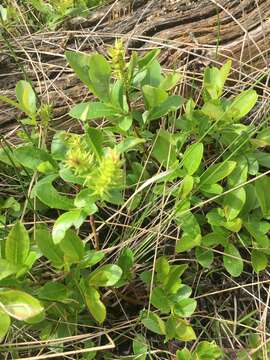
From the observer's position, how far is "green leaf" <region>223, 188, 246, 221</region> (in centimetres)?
134

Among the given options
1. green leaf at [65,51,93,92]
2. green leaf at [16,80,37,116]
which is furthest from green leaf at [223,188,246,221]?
green leaf at [16,80,37,116]

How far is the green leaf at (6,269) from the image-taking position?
1.12m

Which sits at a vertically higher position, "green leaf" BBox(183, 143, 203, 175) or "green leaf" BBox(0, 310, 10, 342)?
"green leaf" BBox(183, 143, 203, 175)

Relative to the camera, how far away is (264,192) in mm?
1380

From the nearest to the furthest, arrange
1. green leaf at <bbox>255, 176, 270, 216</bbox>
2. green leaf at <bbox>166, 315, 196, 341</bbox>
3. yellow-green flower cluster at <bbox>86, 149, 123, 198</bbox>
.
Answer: yellow-green flower cluster at <bbox>86, 149, 123, 198</bbox>, green leaf at <bbox>166, 315, 196, 341</bbox>, green leaf at <bbox>255, 176, 270, 216</bbox>

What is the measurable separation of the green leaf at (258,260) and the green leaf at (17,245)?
55 centimetres

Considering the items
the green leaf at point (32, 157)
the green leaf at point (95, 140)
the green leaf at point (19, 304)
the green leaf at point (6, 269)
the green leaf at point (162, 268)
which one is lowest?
the green leaf at point (162, 268)

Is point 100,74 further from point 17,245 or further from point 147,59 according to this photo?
point 17,245

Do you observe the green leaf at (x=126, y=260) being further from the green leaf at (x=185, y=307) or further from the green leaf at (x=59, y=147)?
the green leaf at (x=59, y=147)

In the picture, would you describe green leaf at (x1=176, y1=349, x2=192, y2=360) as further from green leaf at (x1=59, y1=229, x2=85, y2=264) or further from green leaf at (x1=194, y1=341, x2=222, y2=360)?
green leaf at (x1=59, y1=229, x2=85, y2=264)

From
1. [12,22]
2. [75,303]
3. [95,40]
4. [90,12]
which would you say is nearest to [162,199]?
[75,303]

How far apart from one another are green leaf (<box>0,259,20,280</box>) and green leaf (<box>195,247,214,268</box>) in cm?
44

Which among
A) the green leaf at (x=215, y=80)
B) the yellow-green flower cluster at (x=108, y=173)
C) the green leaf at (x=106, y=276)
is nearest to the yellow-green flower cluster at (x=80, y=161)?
the yellow-green flower cluster at (x=108, y=173)

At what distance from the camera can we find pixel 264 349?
1.30 meters
